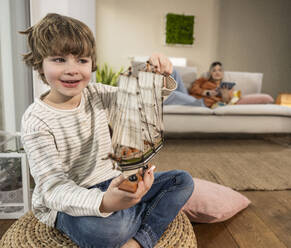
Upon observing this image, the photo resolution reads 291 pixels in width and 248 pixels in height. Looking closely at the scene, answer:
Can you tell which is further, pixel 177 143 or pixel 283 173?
pixel 177 143

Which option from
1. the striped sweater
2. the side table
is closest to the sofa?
the side table

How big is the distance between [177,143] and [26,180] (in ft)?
5.49

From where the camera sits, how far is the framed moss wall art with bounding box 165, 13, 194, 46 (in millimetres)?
4141

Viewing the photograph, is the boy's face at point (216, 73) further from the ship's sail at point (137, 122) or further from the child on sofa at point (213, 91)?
the ship's sail at point (137, 122)

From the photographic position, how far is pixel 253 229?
1117 mm

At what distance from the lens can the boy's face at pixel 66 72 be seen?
65 centimetres

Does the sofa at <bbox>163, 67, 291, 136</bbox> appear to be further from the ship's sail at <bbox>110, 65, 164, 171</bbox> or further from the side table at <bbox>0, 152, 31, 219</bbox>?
the ship's sail at <bbox>110, 65, 164, 171</bbox>

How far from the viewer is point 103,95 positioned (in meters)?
0.88

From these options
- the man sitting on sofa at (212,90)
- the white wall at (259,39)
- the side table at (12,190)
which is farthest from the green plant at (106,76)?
the side table at (12,190)

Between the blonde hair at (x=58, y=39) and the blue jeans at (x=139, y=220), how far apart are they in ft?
1.35

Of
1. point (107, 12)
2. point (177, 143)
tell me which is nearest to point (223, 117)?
point (177, 143)

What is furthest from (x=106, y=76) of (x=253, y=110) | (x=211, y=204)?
(x=211, y=204)

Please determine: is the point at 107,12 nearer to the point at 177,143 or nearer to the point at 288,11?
the point at 177,143

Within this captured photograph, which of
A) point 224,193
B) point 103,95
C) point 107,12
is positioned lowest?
point 224,193
